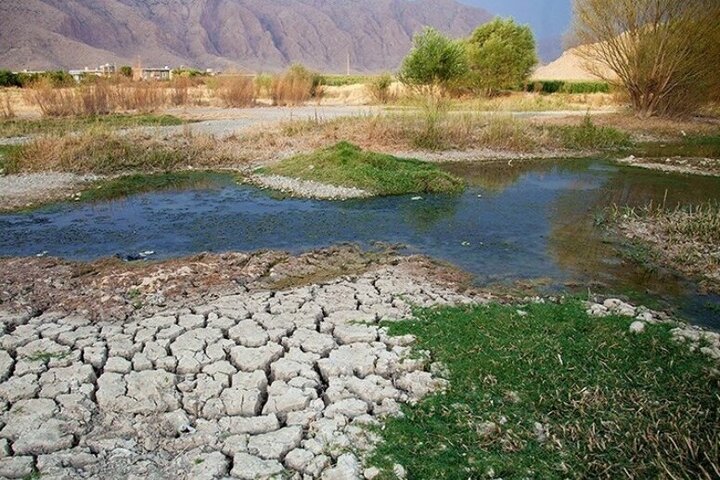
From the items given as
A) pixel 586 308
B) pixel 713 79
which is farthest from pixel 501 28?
pixel 586 308

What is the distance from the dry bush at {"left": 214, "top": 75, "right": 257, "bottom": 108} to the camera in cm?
2877

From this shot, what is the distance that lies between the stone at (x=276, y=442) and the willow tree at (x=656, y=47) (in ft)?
76.2

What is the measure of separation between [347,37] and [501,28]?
9961cm

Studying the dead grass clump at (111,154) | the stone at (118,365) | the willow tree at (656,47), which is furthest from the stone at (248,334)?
the willow tree at (656,47)

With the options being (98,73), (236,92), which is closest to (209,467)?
(236,92)

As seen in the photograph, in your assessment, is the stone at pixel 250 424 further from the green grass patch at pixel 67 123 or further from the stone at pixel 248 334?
the green grass patch at pixel 67 123

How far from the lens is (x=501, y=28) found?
128ft

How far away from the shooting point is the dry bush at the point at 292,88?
30.6m

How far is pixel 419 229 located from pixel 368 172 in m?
3.05

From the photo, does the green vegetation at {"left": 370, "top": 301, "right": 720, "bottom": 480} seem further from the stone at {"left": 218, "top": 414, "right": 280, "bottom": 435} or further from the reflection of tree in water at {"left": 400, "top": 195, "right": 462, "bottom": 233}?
the reflection of tree in water at {"left": 400, "top": 195, "right": 462, "bottom": 233}

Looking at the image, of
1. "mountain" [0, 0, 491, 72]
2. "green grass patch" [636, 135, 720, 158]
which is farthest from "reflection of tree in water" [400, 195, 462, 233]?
"mountain" [0, 0, 491, 72]

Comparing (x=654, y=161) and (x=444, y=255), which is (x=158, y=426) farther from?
(x=654, y=161)

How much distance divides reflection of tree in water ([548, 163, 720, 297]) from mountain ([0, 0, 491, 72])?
76.9 m

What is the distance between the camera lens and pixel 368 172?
37.1 ft
